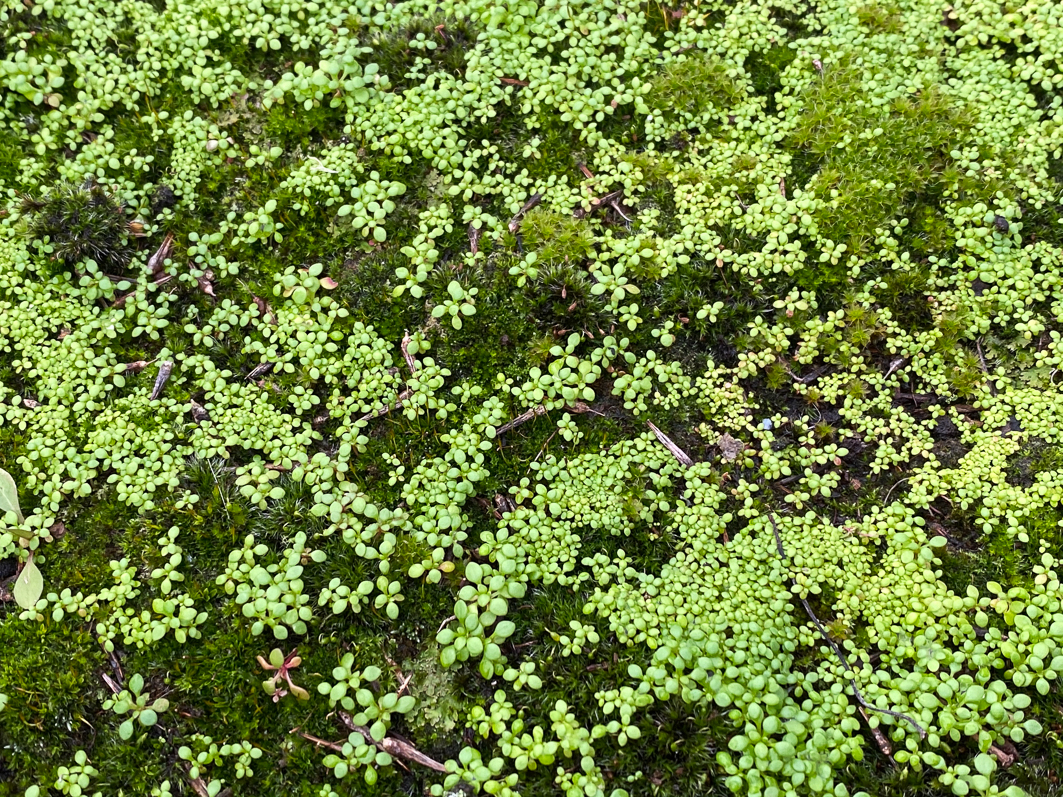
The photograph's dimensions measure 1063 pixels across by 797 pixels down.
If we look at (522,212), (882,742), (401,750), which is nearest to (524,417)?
(522,212)

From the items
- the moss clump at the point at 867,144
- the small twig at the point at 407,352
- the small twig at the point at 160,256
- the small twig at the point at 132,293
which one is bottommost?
the small twig at the point at 407,352

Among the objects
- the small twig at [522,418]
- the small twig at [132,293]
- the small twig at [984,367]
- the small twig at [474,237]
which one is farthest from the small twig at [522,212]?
the small twig at [984,367]

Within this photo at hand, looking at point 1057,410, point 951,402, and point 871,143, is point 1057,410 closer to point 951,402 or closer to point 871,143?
point 951,402

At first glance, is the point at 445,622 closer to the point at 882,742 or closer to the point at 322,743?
the point at 322,743

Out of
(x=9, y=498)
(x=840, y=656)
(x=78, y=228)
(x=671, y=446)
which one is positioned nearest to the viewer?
(x=840, y=656)

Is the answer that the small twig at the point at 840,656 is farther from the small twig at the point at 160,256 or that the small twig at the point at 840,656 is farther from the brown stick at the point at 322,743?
the small twig at the point at 160,256

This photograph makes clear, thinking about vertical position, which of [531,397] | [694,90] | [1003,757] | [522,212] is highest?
[694,90]
